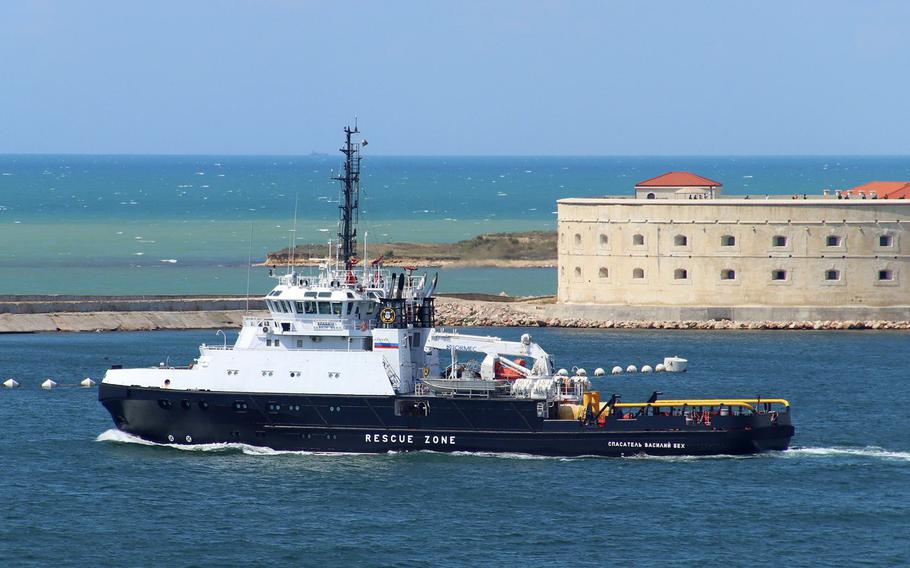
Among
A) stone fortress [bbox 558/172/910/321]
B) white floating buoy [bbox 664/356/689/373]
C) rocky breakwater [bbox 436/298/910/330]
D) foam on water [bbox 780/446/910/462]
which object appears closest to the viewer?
foam on water [bbox 780/446/910/462]

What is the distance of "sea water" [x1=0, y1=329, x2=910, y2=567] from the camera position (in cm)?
3712

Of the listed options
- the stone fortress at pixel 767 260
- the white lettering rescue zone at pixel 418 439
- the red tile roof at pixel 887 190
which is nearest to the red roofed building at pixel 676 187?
the stone fortress at pixel 767 260

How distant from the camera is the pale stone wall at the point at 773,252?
272 feet

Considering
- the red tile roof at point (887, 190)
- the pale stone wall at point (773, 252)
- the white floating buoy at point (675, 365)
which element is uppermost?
the red tile roof at point (887, 190)

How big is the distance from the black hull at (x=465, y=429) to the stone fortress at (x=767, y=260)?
37.3m

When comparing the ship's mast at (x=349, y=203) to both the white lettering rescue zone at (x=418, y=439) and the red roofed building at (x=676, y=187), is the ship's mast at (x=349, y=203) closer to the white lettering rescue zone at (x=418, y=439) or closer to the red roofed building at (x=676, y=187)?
the white lettering rescue zone at (x=418, y=439)

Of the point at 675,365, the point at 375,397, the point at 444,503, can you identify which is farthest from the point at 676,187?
the point at 444,503

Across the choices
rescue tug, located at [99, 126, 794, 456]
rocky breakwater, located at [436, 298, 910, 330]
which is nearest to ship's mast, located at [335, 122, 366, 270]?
rescue tug, located at [99, 126, 794, 456]

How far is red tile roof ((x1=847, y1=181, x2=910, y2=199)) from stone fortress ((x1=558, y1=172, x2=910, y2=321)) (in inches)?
85.9

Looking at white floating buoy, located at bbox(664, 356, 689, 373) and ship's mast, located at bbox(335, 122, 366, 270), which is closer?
ship's mast, located at bbox(335, 122, 366, 270)

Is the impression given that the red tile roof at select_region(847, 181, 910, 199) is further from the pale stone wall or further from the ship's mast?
the ship's mast

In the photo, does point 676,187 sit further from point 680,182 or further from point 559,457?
point 559,457

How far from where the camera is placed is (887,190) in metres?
89.1

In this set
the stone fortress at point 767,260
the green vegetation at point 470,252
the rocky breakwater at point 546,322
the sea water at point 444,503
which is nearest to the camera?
the sea water at point 444,503
